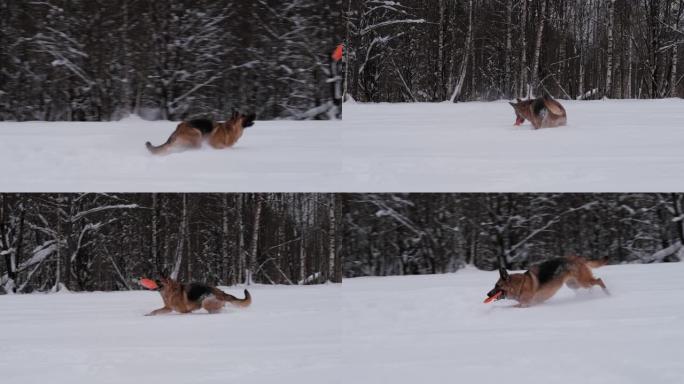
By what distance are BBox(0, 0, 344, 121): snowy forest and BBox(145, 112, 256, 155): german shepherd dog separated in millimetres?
922

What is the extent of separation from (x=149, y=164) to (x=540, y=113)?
2.55 meters

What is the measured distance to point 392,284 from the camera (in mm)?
4531

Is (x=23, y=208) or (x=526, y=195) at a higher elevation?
(x=526, y=195)

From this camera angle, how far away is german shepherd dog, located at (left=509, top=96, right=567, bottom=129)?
4770mm

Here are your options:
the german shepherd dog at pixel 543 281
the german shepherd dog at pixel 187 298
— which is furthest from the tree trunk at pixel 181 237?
the german shepherd dog at pixel 543 281

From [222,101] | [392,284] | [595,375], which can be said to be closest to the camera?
[595,375]

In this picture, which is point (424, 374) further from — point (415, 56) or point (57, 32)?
point (57, 32)

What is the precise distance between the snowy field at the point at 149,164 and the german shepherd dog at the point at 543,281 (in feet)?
3.66

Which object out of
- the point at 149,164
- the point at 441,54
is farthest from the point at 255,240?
the point at 441,54

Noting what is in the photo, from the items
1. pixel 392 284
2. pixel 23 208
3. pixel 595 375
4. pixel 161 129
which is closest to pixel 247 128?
pixel 161 129

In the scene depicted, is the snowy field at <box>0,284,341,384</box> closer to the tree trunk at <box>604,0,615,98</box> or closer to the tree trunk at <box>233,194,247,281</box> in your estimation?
the tree trunk at <box>233,194,247,281</box>

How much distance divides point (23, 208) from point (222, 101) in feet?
6.39

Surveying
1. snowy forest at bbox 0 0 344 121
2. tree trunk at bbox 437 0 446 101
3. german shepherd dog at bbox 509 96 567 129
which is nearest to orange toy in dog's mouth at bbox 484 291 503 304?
german shepherd dog at bbox 509 96 567 129

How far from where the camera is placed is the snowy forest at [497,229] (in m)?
4.96
